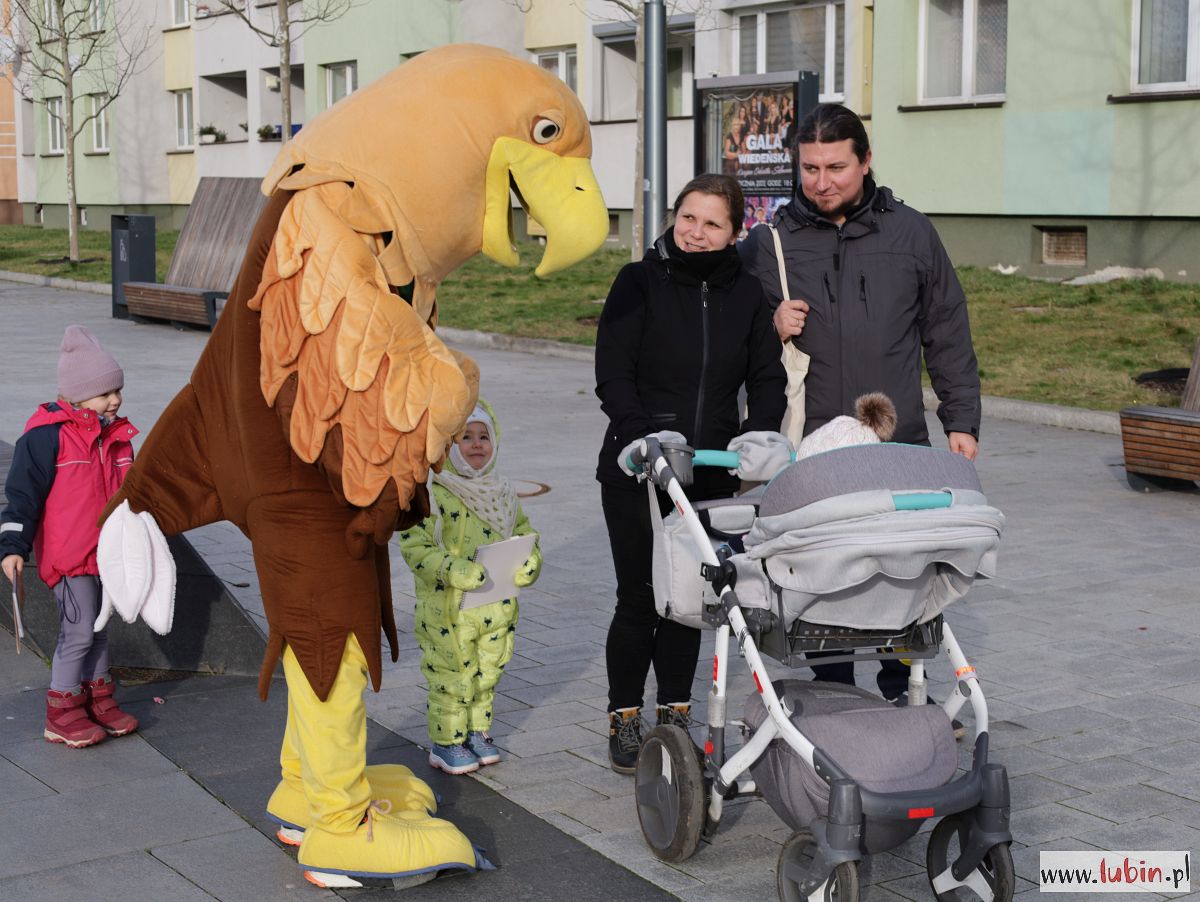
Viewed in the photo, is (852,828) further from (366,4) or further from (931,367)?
(366,4)

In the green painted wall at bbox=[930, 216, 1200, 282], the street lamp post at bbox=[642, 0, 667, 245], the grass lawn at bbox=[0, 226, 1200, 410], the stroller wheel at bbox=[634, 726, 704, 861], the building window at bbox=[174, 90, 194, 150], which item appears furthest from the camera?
the building window at bbox=[174, 90, 194, 150]

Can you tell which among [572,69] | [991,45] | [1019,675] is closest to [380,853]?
[1019,675]

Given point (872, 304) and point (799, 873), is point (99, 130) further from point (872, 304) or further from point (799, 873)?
point (799, 873)

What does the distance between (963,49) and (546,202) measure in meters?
17.9

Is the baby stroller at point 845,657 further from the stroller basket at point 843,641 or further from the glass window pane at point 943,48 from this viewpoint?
the glass window pane at point 943,48

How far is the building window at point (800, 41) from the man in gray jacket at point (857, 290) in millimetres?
18679

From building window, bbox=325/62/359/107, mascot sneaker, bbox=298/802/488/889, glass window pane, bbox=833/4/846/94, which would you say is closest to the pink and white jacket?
mascot sneaker, bbox=298/802/488/889

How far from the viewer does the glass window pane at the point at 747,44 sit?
2488 centimetres

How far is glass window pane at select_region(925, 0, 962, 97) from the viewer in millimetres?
21156

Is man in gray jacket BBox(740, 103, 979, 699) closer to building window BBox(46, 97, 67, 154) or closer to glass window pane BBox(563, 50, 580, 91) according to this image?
glass window pane BBox(563, 50, 580, 91)

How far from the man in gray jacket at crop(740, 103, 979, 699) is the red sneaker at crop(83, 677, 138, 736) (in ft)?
8.46

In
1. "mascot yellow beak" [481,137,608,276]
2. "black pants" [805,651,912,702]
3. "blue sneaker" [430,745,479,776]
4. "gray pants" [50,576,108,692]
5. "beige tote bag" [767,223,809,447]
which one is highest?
"mascot yellow beak" [481,137,608,276]

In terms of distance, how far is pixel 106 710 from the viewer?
557cm

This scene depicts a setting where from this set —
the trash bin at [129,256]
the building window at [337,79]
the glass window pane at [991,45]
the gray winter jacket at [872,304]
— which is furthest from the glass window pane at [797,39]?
the gray winter jacket at [872,304]
